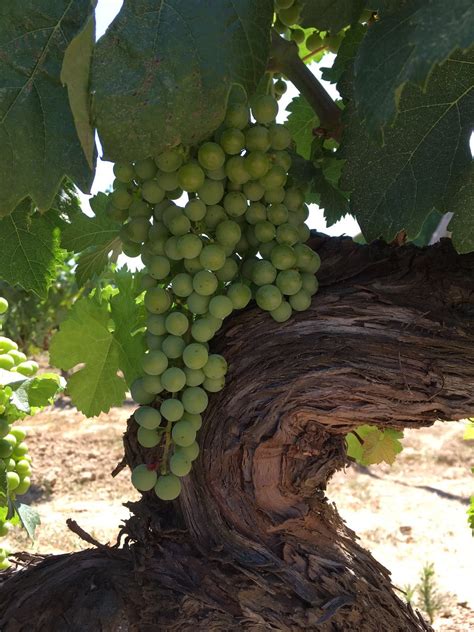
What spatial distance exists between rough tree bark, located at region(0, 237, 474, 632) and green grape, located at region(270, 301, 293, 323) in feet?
0.16

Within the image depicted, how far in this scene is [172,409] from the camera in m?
1.32

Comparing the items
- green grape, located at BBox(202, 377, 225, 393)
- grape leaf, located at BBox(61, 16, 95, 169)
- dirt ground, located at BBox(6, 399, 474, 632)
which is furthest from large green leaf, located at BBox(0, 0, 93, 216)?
dirt ground, located at BBox(6, 399, 474, 632)

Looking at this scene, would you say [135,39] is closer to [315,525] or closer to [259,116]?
[259,116]

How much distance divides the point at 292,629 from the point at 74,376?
71 cm

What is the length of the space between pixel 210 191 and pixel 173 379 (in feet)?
1.10

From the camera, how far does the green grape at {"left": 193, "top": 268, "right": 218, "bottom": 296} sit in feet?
4.23

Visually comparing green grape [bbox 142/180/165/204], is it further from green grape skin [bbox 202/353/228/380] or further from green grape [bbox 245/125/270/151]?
green grape skin [bbox 202/353/228/380]

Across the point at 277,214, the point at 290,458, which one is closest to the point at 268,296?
the point at 277,214

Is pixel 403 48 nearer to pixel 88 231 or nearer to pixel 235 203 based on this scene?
pixel 235 203

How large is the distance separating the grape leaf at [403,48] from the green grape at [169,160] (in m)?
0.37

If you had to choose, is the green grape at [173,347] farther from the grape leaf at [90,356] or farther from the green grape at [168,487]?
the grape leaf at [90,356]

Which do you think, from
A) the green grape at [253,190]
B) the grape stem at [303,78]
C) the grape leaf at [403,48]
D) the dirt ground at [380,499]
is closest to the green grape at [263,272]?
the green grape at [253,190]

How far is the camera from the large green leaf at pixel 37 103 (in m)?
1.11

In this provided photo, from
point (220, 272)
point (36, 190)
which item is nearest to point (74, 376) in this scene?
point (220, 272)
